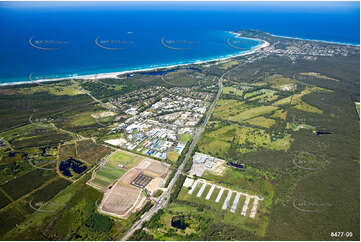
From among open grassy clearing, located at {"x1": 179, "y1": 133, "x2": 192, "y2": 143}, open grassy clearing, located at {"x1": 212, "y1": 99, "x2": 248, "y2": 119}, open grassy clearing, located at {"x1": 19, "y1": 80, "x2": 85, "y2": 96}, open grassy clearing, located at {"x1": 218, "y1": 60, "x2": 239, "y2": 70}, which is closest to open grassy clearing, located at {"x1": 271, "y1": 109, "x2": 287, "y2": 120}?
open grassy clearing, located at {"x1": 212, "y1": 99, "x2": 248, "y2": 119}

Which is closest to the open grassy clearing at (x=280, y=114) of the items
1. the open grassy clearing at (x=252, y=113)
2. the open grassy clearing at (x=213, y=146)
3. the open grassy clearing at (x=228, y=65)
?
the open grassy clearing at (x=252, y=113)

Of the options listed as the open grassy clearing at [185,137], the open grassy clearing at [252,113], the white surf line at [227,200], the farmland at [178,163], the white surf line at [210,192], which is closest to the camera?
the farmland at [178,163]

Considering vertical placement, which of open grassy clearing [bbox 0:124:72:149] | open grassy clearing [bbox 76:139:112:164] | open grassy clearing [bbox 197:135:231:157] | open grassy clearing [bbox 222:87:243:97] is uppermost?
open grassy clearing [bbox 222:87:243:97]

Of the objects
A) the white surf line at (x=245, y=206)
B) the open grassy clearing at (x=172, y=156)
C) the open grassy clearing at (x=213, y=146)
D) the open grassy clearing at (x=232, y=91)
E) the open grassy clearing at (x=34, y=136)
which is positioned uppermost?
the open grassy clearing at (x=232, y=91)

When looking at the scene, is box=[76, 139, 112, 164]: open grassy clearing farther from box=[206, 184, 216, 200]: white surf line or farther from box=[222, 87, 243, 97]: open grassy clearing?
box=[222, 87, 243, 97]: open grassy clearing

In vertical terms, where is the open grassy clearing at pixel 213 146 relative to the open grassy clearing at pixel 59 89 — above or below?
above

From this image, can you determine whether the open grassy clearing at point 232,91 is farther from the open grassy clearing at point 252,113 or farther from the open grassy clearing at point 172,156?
the open grassy clearing at point 172,156

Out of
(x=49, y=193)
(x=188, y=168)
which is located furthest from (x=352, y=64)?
(x=49, y=193)

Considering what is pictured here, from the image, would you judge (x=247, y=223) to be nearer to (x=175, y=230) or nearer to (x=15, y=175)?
(x=175, y=230)

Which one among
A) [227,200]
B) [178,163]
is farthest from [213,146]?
[227,200]

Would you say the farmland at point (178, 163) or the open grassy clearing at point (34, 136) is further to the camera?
the open grassy clearing at point (34, 136)

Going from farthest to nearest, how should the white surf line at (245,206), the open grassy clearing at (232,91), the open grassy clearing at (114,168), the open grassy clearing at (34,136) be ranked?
1. the open grassy clearing at (232,91)
2. the open grassy clearing at (34,136)
3. the open grassy clearing at (114,168)
4. the white surf line at (245,206)
